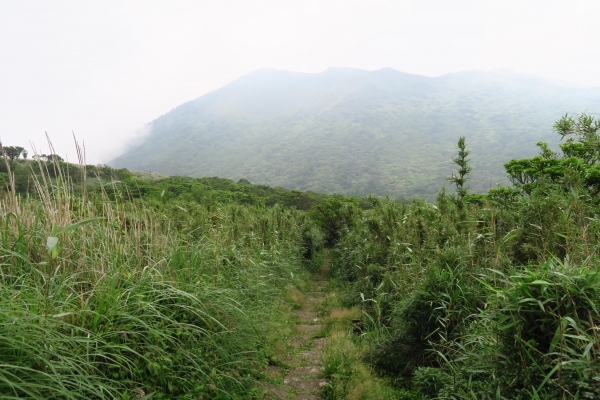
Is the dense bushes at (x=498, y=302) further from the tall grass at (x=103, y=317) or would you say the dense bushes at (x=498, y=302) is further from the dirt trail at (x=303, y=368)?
the tall grass at (x=103, y=317)

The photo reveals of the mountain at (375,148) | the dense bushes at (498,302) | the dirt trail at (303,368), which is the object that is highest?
the mountain at (375,148)

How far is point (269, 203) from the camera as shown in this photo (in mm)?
53219

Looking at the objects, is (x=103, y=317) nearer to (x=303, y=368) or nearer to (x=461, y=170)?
(x=303, y=368)

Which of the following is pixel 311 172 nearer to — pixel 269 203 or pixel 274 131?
pixel 274 131

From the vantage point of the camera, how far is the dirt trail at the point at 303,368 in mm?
4520

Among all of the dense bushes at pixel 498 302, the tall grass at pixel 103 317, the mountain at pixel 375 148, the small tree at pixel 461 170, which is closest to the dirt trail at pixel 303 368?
the tall grass at pixel 103 317

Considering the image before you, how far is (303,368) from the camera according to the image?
5.54m

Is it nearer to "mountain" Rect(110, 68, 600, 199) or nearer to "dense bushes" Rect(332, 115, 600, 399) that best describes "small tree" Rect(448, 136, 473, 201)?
"dense bushes" Rect(332, 115, 600, 399)

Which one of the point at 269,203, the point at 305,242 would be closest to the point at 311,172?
the point at 269,203

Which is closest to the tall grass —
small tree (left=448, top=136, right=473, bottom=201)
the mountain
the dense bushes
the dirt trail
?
the dirt trail

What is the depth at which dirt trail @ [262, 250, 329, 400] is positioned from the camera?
178 inches

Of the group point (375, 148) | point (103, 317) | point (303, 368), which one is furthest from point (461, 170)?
point (375, 148)

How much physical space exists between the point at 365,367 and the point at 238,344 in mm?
2586

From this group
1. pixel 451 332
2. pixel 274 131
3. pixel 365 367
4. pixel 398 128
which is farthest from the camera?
pixel 274 131
